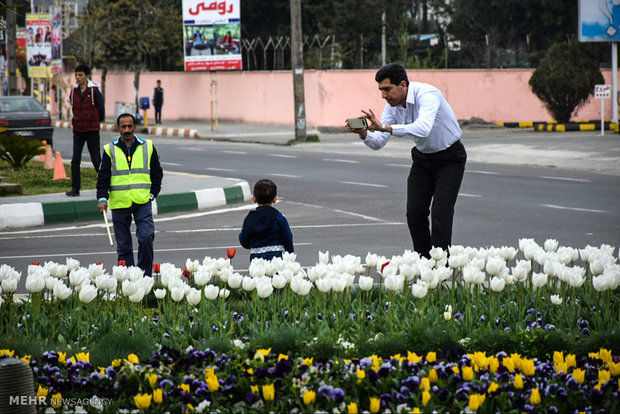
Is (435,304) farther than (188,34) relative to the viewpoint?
No

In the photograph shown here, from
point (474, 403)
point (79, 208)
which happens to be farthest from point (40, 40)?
point (474, 403)

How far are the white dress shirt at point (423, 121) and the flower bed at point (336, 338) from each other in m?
1.16

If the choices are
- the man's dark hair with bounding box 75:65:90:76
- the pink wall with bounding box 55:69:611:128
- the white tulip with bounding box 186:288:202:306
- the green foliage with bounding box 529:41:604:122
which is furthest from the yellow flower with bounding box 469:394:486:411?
the pink wall with bounding box 55:69:611:128

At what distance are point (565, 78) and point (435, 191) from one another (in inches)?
1130

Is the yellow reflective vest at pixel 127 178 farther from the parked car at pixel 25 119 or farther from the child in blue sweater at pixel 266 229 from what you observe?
the parked car at pixel 25 119

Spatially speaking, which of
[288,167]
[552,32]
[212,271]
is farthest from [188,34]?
[212,271]

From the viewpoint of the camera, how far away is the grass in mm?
16828

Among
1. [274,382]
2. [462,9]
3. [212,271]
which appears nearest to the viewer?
[274,382]

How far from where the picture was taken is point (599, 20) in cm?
3409

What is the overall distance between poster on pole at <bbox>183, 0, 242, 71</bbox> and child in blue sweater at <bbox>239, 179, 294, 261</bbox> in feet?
107

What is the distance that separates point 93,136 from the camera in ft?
49.9

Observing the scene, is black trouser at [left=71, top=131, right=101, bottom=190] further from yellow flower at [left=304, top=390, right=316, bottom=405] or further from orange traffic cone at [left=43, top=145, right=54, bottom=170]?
yellow flower at [left=304, top=390, right=316, bottom=405]

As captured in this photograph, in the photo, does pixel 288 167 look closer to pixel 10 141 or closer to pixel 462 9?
pixel 10 141

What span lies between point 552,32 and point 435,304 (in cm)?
5509
